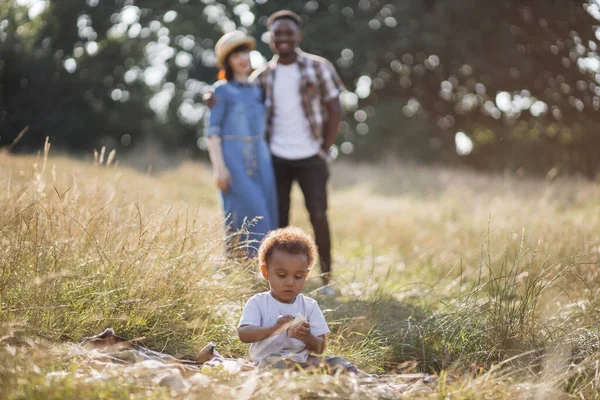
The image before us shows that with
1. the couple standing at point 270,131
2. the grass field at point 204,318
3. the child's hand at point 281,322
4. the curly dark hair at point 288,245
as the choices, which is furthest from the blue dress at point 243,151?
the child's hand at point 281,322

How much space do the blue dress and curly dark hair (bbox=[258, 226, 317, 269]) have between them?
197 centimetres

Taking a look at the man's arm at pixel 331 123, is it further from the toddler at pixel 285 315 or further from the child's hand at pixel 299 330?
the child's hand at pixel 299 330

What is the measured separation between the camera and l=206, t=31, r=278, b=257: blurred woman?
4.68 metres

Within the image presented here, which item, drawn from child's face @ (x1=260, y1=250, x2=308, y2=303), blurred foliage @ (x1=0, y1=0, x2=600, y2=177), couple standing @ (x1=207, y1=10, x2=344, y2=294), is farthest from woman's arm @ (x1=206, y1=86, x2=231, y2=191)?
blurred foliage @ (x1=0, y1=0, x2=600, y2=177)

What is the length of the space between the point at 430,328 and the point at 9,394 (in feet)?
6.90

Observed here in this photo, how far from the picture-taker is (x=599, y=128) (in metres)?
14.0

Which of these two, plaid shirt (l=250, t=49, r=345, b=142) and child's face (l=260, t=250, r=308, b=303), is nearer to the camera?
child's face (l=260, t=250, r=308, b=303)

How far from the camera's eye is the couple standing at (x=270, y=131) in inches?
185

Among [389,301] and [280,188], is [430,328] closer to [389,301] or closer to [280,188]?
[389,301]

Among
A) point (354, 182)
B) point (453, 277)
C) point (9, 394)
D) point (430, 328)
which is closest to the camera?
point (9, 394)

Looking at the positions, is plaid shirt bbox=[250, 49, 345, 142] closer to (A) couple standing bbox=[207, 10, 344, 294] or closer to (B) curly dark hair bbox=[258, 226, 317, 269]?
(A) couple standing bbox=[207, 10, 344, 294]

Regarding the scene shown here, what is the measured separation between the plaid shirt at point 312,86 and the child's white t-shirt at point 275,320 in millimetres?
2323

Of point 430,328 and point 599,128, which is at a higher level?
point 599,128

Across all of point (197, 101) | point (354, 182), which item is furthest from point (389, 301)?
point (197, 101)
